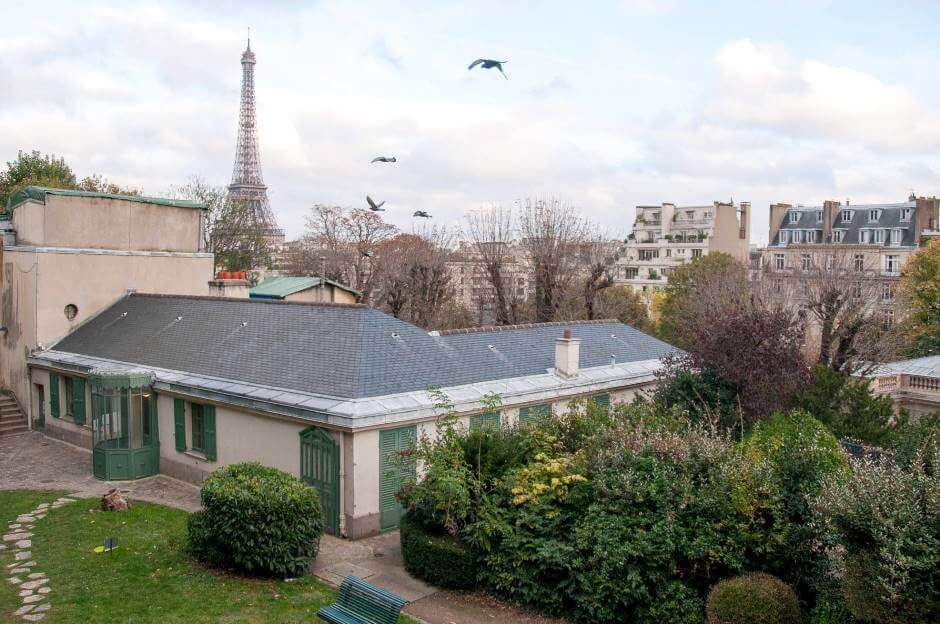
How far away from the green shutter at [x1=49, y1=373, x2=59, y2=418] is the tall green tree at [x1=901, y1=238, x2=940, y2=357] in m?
40.0

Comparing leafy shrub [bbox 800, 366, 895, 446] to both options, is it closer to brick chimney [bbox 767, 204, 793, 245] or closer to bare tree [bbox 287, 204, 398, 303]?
bare tree [bbox 287, 204, 398, 303]

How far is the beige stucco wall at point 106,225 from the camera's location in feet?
83.7

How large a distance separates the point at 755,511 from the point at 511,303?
2838 cm

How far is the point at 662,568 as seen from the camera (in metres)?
11.0

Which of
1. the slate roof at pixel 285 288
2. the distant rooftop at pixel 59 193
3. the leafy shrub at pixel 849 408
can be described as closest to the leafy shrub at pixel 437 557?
the leafy shrub at pixel 849 408

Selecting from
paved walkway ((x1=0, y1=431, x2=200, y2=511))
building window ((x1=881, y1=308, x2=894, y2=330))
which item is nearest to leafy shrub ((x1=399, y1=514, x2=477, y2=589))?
paved walkway ((x1=0, y1=431, x2=200, y2=511))

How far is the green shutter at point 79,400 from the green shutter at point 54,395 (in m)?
1.40

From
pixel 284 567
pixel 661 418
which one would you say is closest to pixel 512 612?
pixel 284 567

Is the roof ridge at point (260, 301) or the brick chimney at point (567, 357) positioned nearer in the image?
the roof ridge at point (260, 301)

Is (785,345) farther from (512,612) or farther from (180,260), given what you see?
(180,260)

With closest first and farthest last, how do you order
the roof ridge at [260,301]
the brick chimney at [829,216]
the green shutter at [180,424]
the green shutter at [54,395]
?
the green shutter at [180,424]
the roof ridge at [260,301]
the green shutter at [54,395]
the brick chimney at [829,216]

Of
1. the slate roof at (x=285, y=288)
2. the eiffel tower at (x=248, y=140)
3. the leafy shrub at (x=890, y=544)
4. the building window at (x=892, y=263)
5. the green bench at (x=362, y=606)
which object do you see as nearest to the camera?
the leafy shrub at (x=890, y=544)

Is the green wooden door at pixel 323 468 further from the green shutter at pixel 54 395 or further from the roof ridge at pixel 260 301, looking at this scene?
the green shutter at pixel 54 395

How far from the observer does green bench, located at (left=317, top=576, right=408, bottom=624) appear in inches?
413
